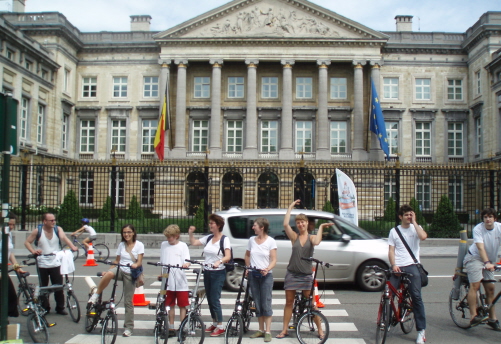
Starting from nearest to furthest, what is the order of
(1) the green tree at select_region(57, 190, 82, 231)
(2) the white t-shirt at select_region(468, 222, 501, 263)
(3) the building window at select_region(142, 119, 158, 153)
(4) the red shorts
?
1. (4) the red shorts
2. (2) the white t-shirt at select_region(468, 222, 501, 263)
3. (1) the green tree at select_region(57, 190, 82, 231)
4. (3) the building window at select_region(142, 119, 158, 153)

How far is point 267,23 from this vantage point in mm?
44938

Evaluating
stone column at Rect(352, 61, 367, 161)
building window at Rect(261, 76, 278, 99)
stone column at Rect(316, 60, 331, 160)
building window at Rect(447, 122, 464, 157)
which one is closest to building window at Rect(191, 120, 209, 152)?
building window at Rect(261, 76, 278, 99)

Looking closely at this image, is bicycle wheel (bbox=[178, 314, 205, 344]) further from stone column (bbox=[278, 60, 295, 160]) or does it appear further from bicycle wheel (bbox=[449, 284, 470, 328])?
stone column (bbox=[278, 60, 295, 160])

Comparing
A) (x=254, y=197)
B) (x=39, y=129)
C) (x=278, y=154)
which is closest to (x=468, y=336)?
(x=254, y=197)

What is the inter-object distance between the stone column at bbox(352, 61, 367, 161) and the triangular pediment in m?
3.31

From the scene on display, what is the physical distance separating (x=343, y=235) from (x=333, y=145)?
34.9m

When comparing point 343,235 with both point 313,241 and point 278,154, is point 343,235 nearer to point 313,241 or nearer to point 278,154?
point 313,241

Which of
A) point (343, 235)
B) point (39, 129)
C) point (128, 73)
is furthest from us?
point (128, 73)

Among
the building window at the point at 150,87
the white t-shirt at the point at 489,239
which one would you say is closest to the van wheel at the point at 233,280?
the white t-shirt at the point at 489,239

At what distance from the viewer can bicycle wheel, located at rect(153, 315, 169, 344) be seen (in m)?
7.23

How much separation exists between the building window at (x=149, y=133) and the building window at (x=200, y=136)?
3939 millimetres

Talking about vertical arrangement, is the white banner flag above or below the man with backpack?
above

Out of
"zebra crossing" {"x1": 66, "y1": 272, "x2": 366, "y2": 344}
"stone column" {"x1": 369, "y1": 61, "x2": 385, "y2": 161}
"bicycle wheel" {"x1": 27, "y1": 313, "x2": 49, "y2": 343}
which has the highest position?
"stone column" {"x1": 369, "y1": 61, "x2": 385, "y2": 161}

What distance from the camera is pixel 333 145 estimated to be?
46031 mm
